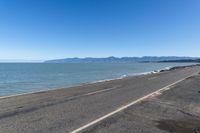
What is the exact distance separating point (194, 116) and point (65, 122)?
5152 mm

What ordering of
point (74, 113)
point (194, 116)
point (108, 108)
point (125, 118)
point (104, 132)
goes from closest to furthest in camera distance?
point (104, 132), point (125, 118), point (74, 113), point (194, 116), point (108, 108)

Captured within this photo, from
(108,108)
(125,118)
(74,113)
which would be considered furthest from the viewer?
(108,108)

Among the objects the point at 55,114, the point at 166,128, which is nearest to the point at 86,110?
the point at 55,114

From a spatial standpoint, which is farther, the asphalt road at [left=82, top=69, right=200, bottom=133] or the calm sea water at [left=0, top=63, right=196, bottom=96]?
the calm sea water at [left=0, top=63, right=196, bottom=96]

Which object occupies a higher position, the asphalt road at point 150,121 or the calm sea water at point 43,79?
the asphalt road at point 150,121

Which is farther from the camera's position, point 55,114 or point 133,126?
point 55,114

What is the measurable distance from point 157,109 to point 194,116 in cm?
154

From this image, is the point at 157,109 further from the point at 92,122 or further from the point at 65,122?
the point at 65,122

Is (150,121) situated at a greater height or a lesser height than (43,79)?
greater

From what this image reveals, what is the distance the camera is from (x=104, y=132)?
6.29m

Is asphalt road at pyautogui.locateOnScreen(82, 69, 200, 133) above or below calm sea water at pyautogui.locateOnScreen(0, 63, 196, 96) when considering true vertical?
above

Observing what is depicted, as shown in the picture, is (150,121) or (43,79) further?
(43,79)

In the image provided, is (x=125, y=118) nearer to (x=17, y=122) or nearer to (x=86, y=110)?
(x=86, y=110)

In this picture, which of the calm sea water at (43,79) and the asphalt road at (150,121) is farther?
the calm sea water at (43,79)
